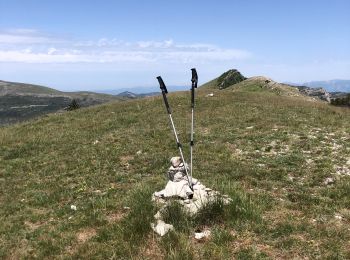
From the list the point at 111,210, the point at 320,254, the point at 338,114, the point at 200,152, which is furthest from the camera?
the point at 338,114

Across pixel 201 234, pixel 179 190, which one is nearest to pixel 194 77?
pixel 179 190

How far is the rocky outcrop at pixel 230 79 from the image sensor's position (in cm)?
9000

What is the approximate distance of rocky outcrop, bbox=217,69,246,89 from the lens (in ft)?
295

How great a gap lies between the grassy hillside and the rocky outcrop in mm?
53285

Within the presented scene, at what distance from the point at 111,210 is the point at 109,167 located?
23.4 feet

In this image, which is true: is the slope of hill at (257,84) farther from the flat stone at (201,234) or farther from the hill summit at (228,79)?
the flat stone at (201,234)

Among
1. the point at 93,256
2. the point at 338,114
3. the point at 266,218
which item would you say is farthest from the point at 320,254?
the point at 338,114

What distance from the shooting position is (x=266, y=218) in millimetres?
12047

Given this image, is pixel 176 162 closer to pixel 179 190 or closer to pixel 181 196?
pixel 179 190

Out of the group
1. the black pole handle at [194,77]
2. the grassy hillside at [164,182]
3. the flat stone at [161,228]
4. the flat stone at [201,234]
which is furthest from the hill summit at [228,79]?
the flat stone at [201,234]

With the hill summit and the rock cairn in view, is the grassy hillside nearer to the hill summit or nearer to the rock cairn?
the rock cairn

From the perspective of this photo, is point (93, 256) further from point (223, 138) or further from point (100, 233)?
point (223, 138)

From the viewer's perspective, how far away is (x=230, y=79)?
91.4 m

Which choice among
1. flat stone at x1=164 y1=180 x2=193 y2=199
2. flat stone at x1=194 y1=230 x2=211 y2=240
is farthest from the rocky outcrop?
flat stone at x1=194 y1=230 x2=211 y2=240
